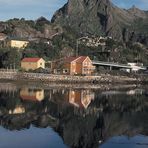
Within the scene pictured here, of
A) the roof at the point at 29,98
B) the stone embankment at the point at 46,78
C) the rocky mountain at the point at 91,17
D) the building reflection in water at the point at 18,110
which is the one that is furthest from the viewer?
the rocky mountain at the point at 91,17

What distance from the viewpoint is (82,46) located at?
101 m

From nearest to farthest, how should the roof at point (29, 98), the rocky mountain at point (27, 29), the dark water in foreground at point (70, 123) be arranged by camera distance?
the dark water in foreground at point (70, 123) < the roof at point (29, 98) < the rocky mountain at point (27, 29)

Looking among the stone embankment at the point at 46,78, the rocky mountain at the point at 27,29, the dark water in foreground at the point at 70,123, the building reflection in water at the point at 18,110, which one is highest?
the rocky mountain at the point at 27,29

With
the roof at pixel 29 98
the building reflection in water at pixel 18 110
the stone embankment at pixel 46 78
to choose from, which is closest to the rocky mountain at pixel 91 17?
the stone embankment at pixel 46 78

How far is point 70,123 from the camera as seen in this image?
28609 millimetres

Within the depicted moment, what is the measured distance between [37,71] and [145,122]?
4589cm

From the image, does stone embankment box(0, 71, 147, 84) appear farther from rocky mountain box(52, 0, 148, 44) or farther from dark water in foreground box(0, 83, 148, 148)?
rocky mountain box(52, 0, 148, 44)

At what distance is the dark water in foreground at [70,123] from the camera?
2275cm

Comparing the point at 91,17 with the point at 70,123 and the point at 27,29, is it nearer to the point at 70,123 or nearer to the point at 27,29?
the point at 27,29

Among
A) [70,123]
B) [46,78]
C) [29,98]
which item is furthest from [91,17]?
[70,123]

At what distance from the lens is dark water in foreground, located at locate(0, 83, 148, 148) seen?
22750 mm

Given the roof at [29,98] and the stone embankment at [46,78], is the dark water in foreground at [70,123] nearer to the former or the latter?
the roof at [29,98]

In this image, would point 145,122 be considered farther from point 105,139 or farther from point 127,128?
point 105,139

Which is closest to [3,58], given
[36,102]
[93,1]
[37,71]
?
[37,71]
